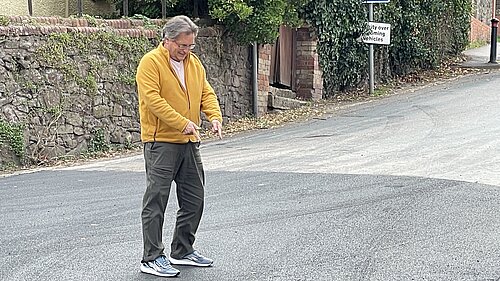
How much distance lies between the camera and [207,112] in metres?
5.82

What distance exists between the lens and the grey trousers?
18.3 ft

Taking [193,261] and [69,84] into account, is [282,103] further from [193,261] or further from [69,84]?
[193,261]

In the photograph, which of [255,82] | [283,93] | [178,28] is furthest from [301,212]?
[283,93]

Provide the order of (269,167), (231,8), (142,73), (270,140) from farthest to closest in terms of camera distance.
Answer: (231,8), (270,140), (269,167), (142,73)

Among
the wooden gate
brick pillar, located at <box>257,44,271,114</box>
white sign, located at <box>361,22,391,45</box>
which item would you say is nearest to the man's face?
brick pillar, located at <box>257,44,271,114</box>

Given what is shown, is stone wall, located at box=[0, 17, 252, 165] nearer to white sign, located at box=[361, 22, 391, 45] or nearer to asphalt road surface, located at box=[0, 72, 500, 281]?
asphalt road surface, located at box=[0, 72, 500, 281]

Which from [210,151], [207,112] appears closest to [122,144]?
[210,151]

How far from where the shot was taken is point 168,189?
563 centimetres

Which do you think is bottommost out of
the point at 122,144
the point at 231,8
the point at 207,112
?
the point at 122,144

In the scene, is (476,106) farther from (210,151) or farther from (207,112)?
(207,112)

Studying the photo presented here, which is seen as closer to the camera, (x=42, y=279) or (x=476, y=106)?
(x=42, y=279)

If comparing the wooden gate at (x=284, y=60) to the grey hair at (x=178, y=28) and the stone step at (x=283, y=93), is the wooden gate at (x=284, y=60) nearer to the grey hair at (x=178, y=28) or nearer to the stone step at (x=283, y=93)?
the stone step at (x=283, y=93)

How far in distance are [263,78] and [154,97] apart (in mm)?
11898

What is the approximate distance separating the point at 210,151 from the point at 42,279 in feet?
23.5
